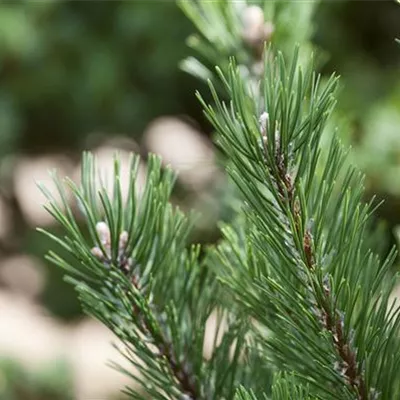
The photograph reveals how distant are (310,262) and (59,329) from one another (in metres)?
2.69

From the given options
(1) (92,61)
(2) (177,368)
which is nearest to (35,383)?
(1) (92,61)

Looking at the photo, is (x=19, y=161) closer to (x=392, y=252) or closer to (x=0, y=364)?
(x=0, y=364)

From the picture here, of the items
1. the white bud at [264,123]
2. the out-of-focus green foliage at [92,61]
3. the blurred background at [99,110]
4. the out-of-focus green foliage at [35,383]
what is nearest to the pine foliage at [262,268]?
the white bud at [264,123]

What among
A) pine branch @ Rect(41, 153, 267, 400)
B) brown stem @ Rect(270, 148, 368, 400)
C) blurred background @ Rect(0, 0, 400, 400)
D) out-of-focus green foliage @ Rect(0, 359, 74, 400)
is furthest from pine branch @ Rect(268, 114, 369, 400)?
out-of-focus green foliage @ Rect(0, 359, 74, 400)

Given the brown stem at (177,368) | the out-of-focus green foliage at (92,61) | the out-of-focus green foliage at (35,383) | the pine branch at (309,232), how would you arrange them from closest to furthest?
the pine branch at (309,232) → the brown stem at (177,368) → the out-of-focus green foliage at (35,383) → the out-of-focus green foliage at (92,61)

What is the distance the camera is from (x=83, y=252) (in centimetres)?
53

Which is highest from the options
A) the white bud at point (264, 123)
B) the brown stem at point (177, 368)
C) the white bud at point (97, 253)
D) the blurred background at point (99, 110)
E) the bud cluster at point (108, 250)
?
the blurred background at point (99, 110)

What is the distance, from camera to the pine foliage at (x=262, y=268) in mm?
459

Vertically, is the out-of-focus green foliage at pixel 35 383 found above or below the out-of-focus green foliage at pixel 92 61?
below

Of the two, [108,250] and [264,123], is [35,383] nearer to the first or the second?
[108,250]

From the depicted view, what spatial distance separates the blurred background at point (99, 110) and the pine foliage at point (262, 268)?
125cm

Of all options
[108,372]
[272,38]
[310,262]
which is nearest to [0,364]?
[108,372]

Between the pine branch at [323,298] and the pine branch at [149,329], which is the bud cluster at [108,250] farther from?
the pine branch at [323,298]

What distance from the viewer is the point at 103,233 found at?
538 millimetres
